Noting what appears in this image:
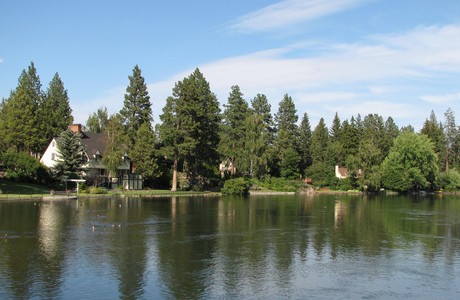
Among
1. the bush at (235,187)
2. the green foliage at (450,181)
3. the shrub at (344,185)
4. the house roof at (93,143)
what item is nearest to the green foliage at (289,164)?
the shrub at (344,185)

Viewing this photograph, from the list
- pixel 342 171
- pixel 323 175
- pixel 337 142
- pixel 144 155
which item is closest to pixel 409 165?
pixel 323 175

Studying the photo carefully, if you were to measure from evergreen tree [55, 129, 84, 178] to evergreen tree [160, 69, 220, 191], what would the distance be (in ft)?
52.5

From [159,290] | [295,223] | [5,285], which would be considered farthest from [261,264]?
[295,223]

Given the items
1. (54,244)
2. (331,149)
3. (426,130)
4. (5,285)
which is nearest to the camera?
(5,285)

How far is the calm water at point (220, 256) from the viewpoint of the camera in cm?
2498

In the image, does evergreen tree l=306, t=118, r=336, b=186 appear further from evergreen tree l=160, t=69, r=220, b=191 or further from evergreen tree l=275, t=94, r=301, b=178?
evergreen tree l=160, t=69, r=220, b=191

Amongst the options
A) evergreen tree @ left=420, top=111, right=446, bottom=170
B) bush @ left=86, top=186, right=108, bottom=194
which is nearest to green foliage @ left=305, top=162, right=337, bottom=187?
evergreen tree @ left=420, top=111, right=446, bottom=170

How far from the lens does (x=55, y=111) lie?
11219cm

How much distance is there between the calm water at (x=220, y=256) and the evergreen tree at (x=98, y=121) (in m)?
101

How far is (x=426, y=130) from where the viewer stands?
148125 millimetres

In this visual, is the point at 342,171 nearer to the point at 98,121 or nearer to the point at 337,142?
the point at 337,142

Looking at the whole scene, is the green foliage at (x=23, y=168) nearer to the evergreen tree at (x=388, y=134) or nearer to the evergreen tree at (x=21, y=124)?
the evergreen tree at (x=21, y=124)

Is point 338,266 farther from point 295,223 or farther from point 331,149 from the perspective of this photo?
point 331,149

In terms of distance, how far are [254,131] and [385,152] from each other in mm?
49900
